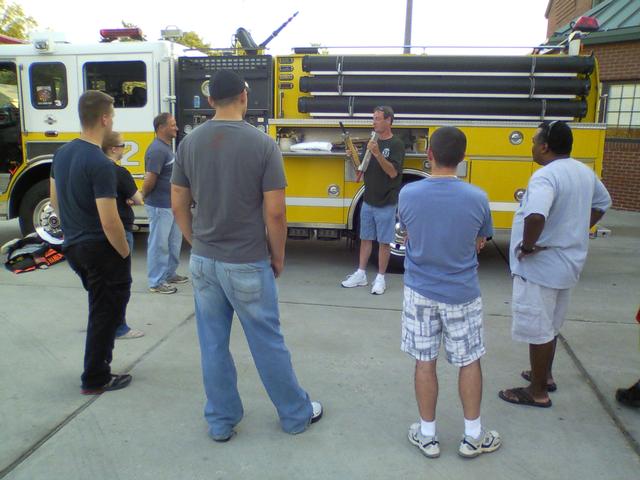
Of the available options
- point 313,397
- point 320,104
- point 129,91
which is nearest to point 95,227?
point 313,397

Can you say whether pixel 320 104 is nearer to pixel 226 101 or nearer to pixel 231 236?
pixel 226 101

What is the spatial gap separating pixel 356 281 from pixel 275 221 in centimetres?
350

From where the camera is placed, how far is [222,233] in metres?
2.79

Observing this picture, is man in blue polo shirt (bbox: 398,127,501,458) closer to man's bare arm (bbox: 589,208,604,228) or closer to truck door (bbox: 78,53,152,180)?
man's bare arm (bbox: 589,208,604,228)

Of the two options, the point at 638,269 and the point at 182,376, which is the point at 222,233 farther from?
the point at 638,269

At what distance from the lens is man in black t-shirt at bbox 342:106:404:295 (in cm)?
573

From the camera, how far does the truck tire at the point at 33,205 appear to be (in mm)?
7145

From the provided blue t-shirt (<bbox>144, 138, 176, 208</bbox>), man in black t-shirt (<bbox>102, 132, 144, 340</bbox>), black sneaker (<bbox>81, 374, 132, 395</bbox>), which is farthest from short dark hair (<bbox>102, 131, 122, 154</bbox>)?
black sneaker (<bbox>81, 374, 132, 395</bbox>)

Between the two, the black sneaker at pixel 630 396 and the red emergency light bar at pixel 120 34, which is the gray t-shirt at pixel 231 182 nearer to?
the black sneaker at pixel 630 396

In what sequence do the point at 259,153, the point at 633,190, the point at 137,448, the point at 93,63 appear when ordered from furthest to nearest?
the point at 633,190
the point at 93,63
the point at 137,448
the point at 259,153

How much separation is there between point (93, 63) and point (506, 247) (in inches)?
240

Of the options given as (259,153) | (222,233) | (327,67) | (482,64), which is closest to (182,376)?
(222,233)

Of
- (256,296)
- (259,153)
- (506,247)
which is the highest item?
(259,153)

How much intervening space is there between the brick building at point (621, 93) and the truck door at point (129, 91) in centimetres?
845
